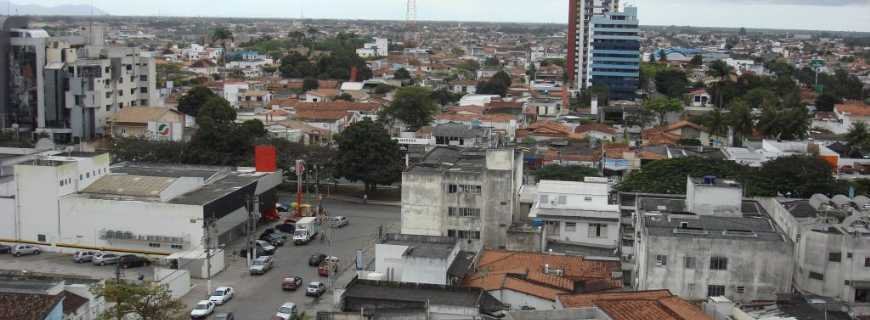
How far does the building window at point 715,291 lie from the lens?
19031 millimetres

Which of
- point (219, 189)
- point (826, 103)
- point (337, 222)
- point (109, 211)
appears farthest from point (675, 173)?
point (826, 103)

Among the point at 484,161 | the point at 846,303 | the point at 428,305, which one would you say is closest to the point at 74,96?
the point at 484,161

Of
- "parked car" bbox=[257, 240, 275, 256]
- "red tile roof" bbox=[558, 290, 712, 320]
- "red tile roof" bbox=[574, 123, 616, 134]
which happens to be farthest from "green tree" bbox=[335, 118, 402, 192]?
"red tile roof" bbox=[574, 123, 616, 134]

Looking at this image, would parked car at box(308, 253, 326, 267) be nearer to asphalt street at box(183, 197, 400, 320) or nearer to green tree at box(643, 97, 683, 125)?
asphalt street at box(183, 197, 400, 320)

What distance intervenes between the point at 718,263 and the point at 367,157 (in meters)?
16.7

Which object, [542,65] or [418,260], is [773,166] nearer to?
[418,260]

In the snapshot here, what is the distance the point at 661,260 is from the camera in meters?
19.0

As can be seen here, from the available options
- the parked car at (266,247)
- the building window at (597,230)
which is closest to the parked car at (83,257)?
the parked car at (266,247)

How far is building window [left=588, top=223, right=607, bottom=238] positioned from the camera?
25234mm

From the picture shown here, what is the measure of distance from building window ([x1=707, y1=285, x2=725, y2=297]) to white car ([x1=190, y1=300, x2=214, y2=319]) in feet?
35.8

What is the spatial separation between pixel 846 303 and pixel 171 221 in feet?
56.1

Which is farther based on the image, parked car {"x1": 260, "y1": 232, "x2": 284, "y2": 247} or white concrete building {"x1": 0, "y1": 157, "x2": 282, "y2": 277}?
parked car {"x1": 260, "y1": 232, "x2": 284, "y2": 247}

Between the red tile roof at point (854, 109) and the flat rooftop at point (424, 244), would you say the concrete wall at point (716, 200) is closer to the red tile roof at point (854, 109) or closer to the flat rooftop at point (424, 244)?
the flat rooftop at point (424, 244)

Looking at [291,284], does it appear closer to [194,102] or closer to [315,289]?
[315,289]
